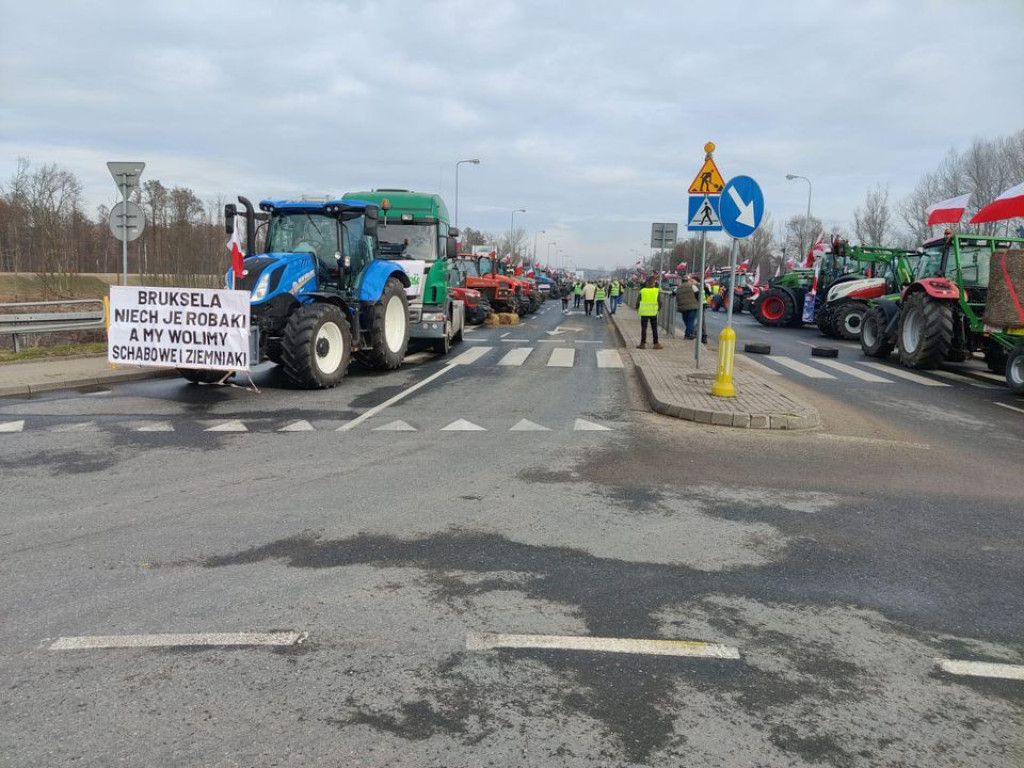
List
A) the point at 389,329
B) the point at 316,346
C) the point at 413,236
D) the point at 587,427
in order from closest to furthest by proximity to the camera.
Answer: the point at 587,427
the point at 316,346
the point at 389,329
the point at 413,236

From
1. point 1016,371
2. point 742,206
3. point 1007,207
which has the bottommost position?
point 1016,371

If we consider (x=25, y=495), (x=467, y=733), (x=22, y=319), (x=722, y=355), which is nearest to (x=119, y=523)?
(x=25, y=495)

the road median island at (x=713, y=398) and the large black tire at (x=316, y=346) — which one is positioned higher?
the large black tire at (x=316, y=346)

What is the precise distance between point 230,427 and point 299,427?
0.79 m

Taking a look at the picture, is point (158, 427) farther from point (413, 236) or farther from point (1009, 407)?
point (1009, 407)

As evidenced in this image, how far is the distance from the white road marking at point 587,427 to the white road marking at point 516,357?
6455 mm

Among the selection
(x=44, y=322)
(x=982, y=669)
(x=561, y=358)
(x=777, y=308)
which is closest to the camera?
(x=982, y=669)

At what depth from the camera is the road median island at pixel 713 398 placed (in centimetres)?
925

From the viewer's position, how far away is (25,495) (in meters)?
5.83

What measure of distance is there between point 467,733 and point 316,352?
8.95 meters

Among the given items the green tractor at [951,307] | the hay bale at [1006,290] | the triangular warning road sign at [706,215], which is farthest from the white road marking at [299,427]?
the green tractor at [951,307]

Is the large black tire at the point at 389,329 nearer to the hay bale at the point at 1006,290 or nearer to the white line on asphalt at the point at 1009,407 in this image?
the white line on asphalt at the point at 1009,407

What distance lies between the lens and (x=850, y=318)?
23.4 meters

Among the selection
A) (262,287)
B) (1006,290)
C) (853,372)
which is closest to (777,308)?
(853,372)
